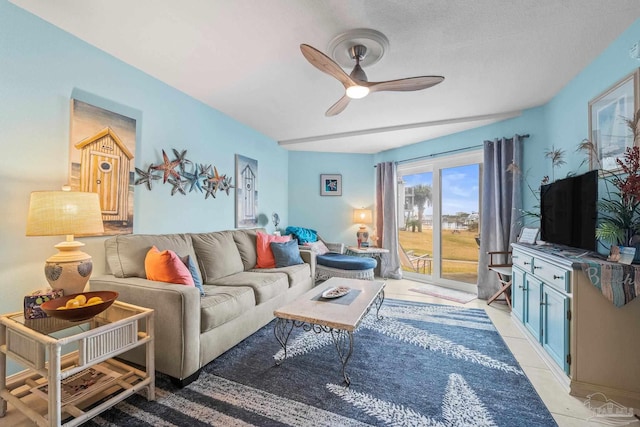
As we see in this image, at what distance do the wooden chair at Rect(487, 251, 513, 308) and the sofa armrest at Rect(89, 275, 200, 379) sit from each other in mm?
3317

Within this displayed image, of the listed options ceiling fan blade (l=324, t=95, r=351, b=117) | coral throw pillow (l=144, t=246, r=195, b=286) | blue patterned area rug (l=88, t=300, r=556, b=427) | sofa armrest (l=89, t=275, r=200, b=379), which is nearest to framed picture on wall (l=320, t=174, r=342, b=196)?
ceiling fan blade (l=324, t=95, r=351, b=117)

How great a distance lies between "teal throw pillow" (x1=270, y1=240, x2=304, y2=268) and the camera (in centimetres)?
341

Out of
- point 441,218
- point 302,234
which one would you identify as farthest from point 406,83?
point 302,234

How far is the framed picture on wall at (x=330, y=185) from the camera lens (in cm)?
535

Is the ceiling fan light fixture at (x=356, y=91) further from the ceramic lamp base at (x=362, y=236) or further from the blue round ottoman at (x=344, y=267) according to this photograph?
the ceramic lamp base at (x=362, y=236)

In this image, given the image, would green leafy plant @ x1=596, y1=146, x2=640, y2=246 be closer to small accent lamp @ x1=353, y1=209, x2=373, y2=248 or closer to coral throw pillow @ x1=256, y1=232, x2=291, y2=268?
coral throw pillow @ x1=256, y1=232, x2=291, y2=268

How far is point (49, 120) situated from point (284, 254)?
2416mm

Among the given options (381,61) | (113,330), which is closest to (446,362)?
(113,330)

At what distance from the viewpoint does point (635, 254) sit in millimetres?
1701

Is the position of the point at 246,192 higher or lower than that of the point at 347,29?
lower

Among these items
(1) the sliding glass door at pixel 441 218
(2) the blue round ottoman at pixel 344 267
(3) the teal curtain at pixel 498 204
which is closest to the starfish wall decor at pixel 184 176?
(2) the blue round ottoman at pixel 344 267

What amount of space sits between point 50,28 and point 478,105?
4.01 m

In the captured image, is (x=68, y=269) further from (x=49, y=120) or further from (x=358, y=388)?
(x=358, y=388)

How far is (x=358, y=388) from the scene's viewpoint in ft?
5.93
